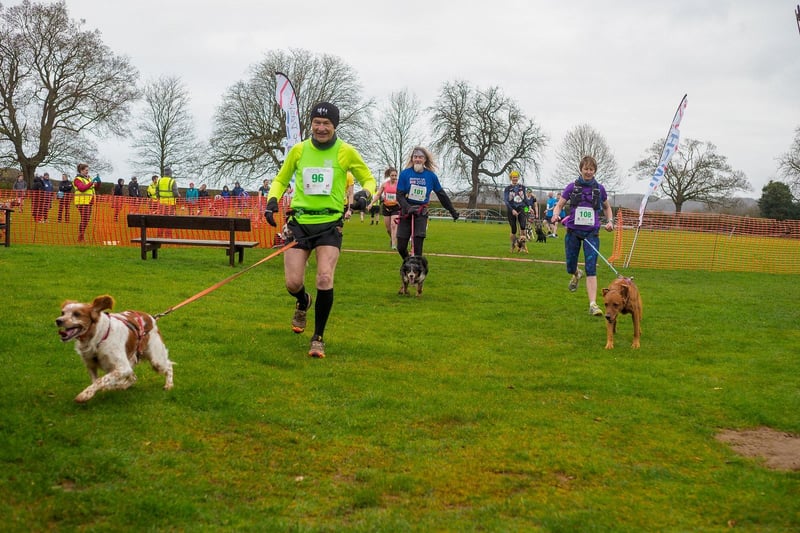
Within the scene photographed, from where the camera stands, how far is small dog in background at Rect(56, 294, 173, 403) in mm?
4668

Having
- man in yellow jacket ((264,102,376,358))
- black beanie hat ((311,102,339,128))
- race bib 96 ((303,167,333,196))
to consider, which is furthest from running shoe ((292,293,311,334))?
black beanie hat ((311,102,339,128))

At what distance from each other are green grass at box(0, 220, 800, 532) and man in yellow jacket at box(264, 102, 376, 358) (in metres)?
0.74

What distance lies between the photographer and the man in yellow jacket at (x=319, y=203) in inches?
271

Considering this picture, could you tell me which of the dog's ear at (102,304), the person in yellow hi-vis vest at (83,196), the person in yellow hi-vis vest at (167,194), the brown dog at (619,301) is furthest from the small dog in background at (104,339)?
the person in yellow hi-vis vest at (167,194)

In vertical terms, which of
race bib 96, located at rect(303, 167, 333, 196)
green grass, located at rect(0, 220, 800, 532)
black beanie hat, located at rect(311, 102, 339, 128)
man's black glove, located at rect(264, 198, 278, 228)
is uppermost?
black beanie hat, located at rect(311, 102, 339, 128)

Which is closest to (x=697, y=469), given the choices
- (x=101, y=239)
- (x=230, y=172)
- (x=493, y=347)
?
(x=493, y=347)

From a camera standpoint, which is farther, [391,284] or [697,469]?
[391,284]

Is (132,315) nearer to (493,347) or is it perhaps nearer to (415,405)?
(415,405)

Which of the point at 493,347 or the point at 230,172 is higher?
the point at 230,172

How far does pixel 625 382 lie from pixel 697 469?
207cm

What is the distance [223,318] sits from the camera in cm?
859

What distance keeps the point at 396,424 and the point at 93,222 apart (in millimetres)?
15899

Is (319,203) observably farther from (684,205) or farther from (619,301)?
(684,205)

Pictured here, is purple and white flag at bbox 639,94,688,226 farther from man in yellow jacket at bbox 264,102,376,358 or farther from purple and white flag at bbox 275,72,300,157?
man in yellow jacket at bbox 264,102,376,358
